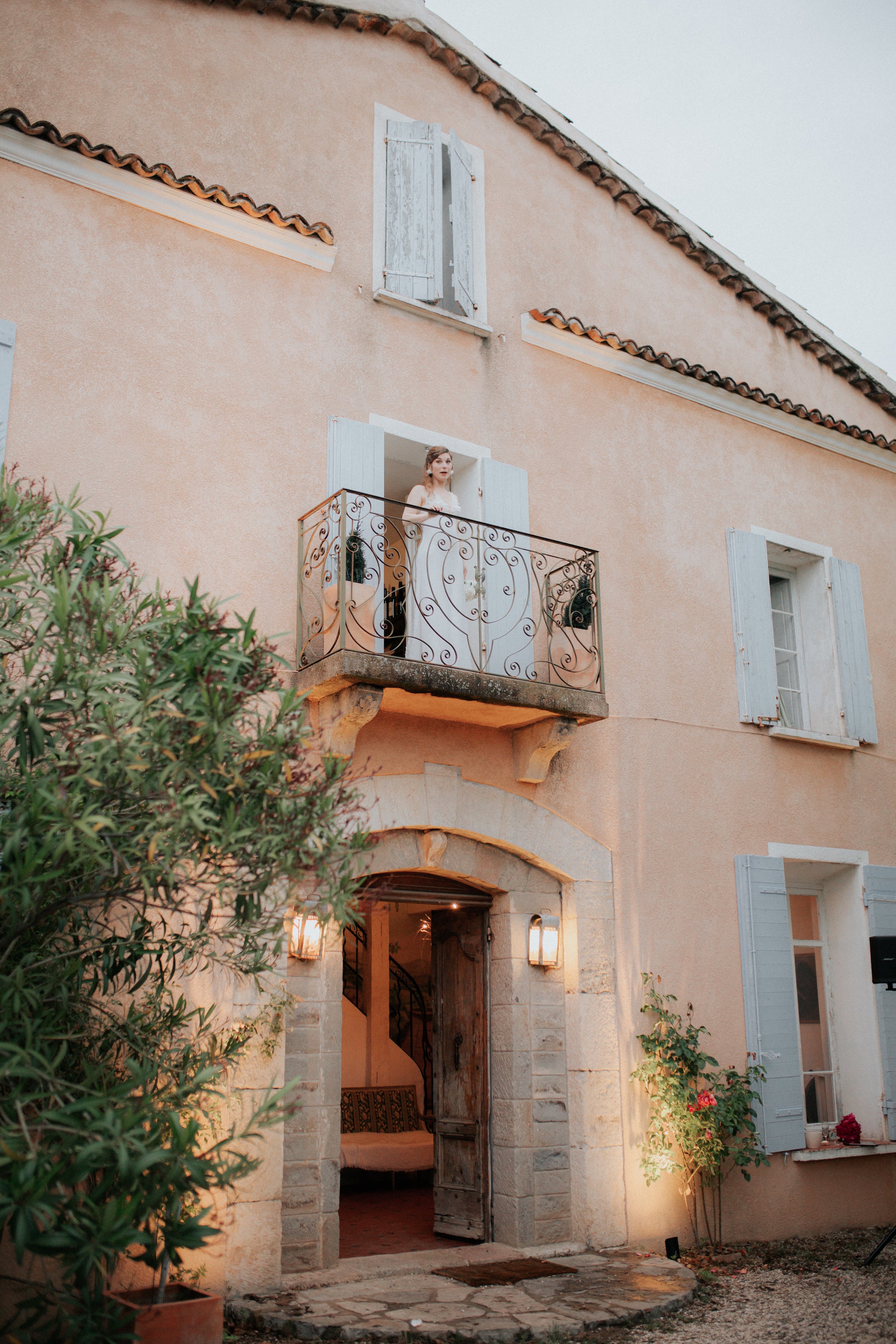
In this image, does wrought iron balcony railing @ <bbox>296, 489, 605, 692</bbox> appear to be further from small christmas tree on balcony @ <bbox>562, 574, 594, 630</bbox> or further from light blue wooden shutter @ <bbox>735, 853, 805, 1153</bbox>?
light blue wooden shutter @ <bbox>735, 853, 805, 1153</bbox>

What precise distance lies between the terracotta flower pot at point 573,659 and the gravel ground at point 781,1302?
3.49 meters

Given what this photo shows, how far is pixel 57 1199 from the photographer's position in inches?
126

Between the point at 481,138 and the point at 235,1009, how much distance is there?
6487 millimetres

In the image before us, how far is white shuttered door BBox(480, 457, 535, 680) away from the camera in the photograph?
6.97 meters

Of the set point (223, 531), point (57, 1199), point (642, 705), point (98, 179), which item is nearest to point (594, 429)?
point (642, 705)

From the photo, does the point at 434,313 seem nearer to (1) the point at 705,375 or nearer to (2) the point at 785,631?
(1) the point at 705,375

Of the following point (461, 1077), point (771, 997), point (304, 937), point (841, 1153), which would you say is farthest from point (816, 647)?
point (304, 937)

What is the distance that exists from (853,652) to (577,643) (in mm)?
3006

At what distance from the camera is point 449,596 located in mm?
6867

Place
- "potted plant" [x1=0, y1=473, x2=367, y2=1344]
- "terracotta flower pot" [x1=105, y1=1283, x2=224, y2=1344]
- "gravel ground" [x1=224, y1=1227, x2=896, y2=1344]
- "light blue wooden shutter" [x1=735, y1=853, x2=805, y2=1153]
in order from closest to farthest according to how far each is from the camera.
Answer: "potted plant" [x1=0, y1=473, x2=367, y2=1344] < "terracotta flower pot" [x1=105, y1=1283, x2=224, y2=1344] < "gravel ground" [x1=224, y1=1227, x2=896, y2=1344] < "light blue wooden shutter" [x1=735, y1=853, x2=805, y2=1153]

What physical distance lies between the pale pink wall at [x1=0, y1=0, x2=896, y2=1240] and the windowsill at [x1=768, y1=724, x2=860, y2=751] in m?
0.08

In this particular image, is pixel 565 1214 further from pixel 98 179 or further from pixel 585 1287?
pixel 98 179

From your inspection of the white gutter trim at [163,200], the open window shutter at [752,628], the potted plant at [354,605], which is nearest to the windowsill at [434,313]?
the white gutter trim at [163,200]

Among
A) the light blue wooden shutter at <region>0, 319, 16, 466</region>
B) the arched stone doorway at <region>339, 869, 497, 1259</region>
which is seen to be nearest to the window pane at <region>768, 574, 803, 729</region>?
the arched stone doorway at <region>339, 869, 497, 1259</region>
